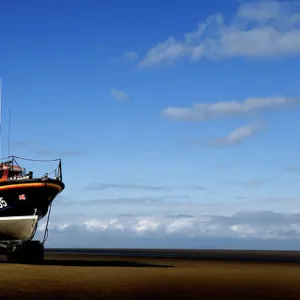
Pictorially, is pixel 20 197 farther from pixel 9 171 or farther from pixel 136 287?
pixel 136 287

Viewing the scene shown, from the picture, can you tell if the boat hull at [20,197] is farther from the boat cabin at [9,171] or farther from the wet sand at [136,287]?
the wet sand at [136,287]

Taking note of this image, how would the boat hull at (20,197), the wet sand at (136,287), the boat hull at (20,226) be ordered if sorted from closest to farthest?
the wet sand at (136,287), the boat hull at (20,197), the boat hull at (20,226)

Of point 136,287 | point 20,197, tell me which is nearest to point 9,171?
point 20,197

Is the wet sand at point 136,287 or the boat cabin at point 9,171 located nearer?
the wet sand at point 136,287

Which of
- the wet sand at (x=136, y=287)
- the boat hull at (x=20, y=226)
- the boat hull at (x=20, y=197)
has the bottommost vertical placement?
the wet sand at (x=136, y=287)

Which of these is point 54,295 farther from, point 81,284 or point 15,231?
point 15,231

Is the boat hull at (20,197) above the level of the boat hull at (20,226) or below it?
above

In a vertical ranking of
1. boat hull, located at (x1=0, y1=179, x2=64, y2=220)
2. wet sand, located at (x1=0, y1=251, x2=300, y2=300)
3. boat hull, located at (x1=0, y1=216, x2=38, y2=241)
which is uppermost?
boat hull, located at (x1=0, y1=179, x2=64, y2=220)

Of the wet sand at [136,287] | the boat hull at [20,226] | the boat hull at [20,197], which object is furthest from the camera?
the boat hull at [20,226]

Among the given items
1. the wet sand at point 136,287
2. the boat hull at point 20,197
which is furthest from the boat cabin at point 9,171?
the wet sand at point 136,287

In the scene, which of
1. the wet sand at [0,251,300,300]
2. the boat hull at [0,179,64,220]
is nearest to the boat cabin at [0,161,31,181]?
the boat hull at [0,179,64,220]

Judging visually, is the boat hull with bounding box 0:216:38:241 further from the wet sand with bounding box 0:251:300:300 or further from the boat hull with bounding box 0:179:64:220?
the wet sand with bounding box 0:251:300:300

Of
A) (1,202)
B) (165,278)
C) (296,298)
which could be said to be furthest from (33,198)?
(296,298)

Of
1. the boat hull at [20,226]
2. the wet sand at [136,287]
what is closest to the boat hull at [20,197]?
the boat hull at [20,226]
